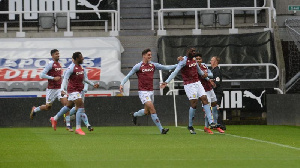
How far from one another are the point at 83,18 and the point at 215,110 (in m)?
12.9

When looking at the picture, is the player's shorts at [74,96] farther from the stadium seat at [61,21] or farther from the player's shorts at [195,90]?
the stadium seat at [61,21]

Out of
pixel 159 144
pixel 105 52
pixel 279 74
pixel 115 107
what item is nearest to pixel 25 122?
pixel 115 107

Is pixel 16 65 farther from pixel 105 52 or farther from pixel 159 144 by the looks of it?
pixel 159 144

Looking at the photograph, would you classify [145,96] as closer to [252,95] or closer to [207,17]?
[252,95]

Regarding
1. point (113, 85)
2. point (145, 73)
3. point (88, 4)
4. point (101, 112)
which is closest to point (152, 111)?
point (145, 73)

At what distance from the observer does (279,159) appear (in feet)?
38.2

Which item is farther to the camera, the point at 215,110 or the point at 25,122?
the point at 25,122

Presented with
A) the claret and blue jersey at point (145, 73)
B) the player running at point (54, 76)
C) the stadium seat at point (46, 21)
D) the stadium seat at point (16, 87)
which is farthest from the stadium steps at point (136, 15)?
the claret and blue jersey at point (145, 73)

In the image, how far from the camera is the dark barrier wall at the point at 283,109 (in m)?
26.5

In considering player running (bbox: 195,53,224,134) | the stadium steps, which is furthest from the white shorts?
the stadium steps

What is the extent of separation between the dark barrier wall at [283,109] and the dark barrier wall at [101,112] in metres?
2.36

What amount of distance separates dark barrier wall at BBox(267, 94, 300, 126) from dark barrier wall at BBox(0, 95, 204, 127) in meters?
2.36

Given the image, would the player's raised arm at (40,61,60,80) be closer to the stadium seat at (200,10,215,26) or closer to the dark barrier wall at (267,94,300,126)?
the dark barrier wall at (267,94,300,126)

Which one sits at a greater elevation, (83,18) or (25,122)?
(83,18)
